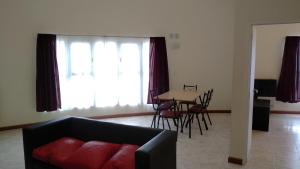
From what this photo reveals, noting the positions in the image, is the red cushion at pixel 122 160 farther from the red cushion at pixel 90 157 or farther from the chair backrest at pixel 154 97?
the chair backrest at pixel 154 97

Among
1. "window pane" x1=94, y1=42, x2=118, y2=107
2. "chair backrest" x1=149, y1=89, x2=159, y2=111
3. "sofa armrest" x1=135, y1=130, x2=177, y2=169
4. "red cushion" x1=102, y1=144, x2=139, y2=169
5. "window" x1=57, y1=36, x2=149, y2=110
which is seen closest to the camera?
"sofa armrest" x1=135, y1=130, x2=177, y2=169

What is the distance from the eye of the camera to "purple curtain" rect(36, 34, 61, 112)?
4.98 meters

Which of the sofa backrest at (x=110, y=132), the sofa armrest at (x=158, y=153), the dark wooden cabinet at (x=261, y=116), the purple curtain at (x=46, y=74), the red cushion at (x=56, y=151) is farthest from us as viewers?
the purple curtain at (x=46, y=74)

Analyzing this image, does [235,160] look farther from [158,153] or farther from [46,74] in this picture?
[46,74]

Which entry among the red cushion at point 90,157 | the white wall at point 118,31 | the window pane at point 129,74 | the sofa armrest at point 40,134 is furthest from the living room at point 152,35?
the sofa armrest at point 40,134

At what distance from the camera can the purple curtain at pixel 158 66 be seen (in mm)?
5863

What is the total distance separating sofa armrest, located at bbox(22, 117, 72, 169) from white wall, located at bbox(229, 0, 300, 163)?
2327 mm

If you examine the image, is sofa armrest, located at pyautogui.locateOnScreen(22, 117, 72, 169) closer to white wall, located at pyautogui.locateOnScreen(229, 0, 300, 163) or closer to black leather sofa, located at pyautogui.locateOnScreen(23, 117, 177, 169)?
black leather sofa, located at pyautogui.locateOnScreen(23, 117, 177, 169)

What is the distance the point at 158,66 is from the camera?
5914mm

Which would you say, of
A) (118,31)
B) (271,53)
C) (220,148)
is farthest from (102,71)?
(271,53)

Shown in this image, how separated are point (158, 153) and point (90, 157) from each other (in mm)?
740

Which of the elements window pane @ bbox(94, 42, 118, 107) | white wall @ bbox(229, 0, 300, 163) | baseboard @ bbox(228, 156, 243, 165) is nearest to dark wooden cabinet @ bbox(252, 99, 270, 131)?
white wall @ bbox(229, 0, 300, 163)

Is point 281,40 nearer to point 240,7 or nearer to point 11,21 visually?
point 240,7

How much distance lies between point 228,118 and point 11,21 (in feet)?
16.9
